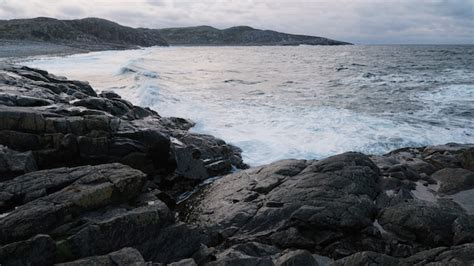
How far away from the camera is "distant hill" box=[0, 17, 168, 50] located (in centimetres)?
11462

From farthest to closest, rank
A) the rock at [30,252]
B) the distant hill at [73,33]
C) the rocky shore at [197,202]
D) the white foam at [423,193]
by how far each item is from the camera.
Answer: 1. the distant hill at [73,33]
2. the white foam at [423,193]
3. the rocky shore at [197,202]
4. the rock at [30,252]

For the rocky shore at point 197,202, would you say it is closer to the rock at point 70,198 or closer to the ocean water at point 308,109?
the rock at point 70,198

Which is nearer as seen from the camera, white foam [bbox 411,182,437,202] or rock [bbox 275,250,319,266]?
rock [bbox 275,250,319,266]

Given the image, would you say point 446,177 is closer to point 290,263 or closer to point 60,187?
point 290,263

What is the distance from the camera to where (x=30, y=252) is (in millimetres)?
6645

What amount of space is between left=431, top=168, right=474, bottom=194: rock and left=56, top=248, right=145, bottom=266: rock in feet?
32.9

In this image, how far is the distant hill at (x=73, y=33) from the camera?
115 metres

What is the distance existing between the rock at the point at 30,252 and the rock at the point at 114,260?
1.17 feet

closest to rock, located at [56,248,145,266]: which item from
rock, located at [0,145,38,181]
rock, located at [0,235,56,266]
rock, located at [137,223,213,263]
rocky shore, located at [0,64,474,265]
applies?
rocky shore, located at [0,64,474,265]

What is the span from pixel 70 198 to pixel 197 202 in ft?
16.0

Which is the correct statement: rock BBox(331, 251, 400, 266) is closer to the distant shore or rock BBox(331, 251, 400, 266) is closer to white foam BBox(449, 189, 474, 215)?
white foam BBox(449, 189, 474, 215)

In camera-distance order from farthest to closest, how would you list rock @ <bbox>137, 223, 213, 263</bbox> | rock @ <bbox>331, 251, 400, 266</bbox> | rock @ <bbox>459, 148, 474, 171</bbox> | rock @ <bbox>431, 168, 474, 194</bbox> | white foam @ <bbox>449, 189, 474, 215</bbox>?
rock @ <bbox>459, 148, 474, 171</bbox>
rock @ <bbox>431, 168, 474, 194</bbox>
white foam @ <bbox>449, 189, 474, 215</bbox>
rock @ <bbox>137, 223, 213, 263</bbox>
rock @ <bbox>331, 251, 400, 266</bbox>

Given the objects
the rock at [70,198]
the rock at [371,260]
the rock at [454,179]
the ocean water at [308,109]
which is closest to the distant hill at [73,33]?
the ocean water at [308,109]

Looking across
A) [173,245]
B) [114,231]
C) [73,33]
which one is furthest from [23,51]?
[73,33]
